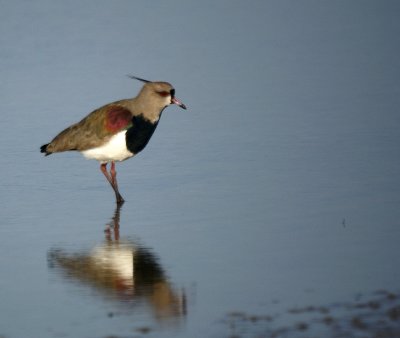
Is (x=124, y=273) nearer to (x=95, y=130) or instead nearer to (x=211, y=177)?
(x=211, y=177)

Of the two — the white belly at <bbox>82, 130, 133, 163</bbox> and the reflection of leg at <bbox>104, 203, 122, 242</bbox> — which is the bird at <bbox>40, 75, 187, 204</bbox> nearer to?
the white belly at <bbox>82, 130, 133, 163</bbox>

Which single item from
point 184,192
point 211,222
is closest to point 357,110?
point 184,192

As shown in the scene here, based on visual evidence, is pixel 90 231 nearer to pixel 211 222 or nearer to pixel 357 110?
pixel 211 222

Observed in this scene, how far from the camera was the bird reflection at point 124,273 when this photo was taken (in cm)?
788

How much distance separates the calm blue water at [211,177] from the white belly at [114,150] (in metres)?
0.32

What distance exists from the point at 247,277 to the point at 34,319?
1711 millimetres

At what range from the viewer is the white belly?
11859 millimetres

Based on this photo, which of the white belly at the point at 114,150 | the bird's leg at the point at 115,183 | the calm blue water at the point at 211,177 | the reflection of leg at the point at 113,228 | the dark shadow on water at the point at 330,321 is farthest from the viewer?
the white belly at the point at 114,150

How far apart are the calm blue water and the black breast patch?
0.43 meters

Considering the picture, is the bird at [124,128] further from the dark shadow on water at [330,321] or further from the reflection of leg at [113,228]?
the dark shadow on water at [330,321]

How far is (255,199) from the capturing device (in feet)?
35.6

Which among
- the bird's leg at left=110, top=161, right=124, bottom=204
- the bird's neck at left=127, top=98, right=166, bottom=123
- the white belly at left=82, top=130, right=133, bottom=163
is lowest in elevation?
the bird's leg at left=110, top=161, right=124, bottom=204

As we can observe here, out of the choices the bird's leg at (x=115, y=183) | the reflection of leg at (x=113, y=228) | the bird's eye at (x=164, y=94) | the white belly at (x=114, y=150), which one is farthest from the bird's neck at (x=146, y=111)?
the reflection of leg at (x=113, y=228)

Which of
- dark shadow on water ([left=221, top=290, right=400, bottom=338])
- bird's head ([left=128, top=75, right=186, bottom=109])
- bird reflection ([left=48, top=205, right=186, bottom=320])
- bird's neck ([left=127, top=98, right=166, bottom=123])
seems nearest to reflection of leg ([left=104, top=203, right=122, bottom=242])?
bird reflection ([left=48, top=205, right=186, bottom=320])
